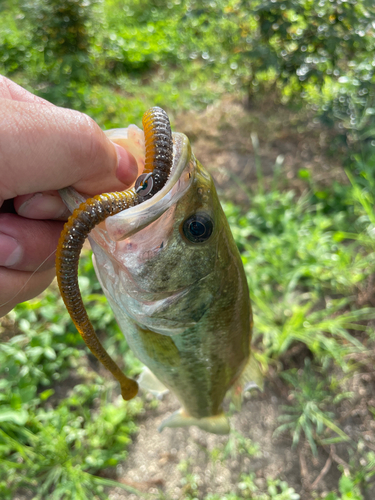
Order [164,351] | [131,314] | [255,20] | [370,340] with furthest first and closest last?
1. [255,20]
2. [370,340]
3. [164,351]
4. [131,314]

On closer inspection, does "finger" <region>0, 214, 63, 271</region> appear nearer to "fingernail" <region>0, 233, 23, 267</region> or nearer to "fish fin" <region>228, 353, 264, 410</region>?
"fingernail" <region>0, 233, 23, 267</region>

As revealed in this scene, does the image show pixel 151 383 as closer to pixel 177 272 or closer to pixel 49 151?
pixel 177 272

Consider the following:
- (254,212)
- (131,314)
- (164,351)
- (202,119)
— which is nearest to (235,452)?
(164,351)

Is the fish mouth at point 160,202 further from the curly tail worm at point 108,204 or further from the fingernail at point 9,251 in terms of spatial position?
the fingernail at point 9,251

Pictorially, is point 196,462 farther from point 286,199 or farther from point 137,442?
point 286,199

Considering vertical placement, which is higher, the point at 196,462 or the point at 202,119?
the point at 202,119

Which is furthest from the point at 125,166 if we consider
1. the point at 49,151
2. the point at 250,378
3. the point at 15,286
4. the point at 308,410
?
the point at 308,410

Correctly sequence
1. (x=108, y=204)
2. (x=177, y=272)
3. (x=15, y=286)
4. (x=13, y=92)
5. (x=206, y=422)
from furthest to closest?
(x=206, y=422), (x=15, y=286), (x=13, y=92), (x=177, y=272), (x=108, y=204)
